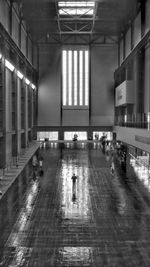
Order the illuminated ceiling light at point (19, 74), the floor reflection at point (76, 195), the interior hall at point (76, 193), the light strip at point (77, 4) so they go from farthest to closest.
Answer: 1. the light strip at point (77, 4)
2. the illuminated ceiling light at point (19, 74)
3. the floor reflection at point (76, 195)
4. the interior hall at point (76, 193)

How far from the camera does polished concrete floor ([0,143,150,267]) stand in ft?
40.8

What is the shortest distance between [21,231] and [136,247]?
5053mm

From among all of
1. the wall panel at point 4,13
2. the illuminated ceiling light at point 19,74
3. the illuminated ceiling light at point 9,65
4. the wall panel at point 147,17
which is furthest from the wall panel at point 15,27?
the wall panel at point 147,17

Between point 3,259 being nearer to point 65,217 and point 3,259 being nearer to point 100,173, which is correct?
point 65,217

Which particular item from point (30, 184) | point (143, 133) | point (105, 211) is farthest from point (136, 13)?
point (105, 211)

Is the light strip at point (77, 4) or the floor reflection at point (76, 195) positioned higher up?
the light strip at point (77, 4)

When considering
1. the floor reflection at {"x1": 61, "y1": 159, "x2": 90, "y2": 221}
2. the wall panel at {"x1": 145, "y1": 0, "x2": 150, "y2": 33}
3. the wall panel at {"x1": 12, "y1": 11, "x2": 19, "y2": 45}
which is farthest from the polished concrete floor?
the wall panel at {"x1": 12, "y1": 11, "x2": 19, "y2": 45}

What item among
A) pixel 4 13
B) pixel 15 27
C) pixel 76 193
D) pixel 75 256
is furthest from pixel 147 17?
pixel 75 256

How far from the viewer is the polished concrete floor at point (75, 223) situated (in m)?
12.4

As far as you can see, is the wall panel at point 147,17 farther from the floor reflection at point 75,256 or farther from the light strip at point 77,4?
the floor reflection at point 75,256

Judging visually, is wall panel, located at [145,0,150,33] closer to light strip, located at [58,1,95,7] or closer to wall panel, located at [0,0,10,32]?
light strip, located at [58,1,95,7]

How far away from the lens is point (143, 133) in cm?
3206

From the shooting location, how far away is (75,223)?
16.7 metres

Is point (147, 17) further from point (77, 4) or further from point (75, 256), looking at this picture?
point (75, 256)
